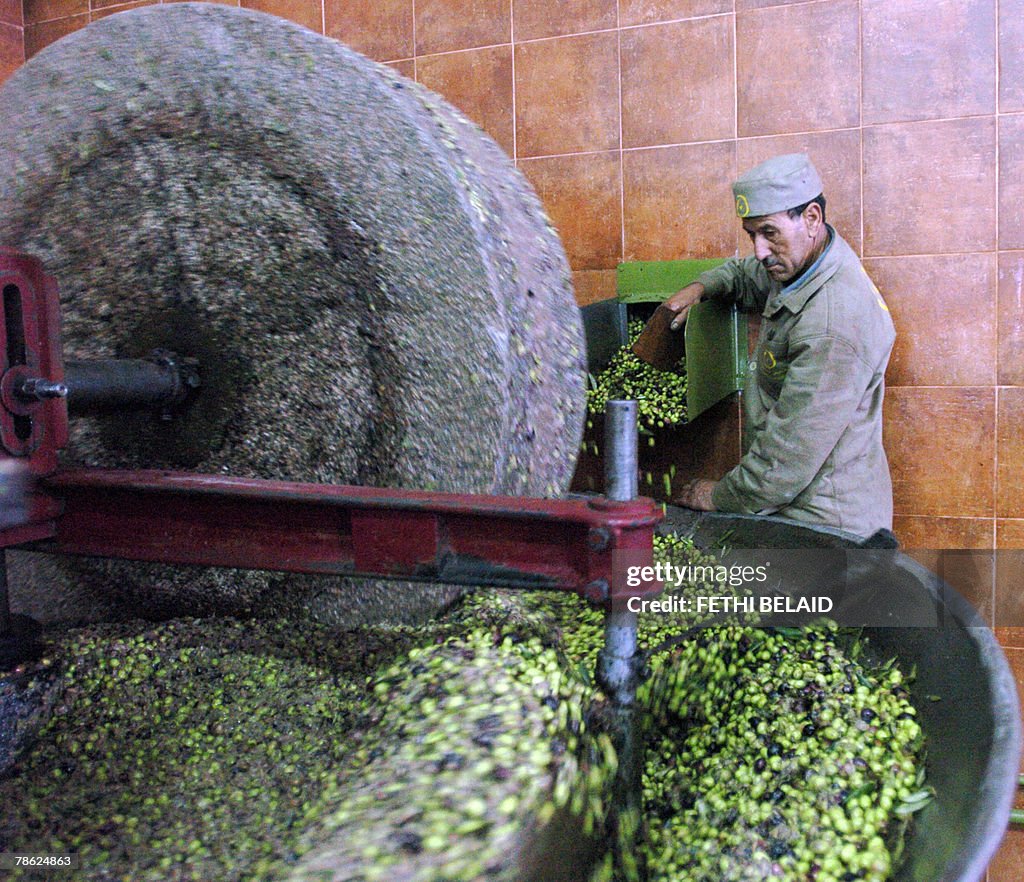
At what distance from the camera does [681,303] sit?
3371mm

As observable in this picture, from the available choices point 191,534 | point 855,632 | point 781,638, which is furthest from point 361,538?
point 855,632

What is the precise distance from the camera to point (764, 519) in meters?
2.55

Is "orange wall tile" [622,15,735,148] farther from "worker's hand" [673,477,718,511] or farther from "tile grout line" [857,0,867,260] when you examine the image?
"worker's hand" [673,477,718,511]

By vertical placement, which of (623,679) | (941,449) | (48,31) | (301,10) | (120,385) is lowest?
(623,679)

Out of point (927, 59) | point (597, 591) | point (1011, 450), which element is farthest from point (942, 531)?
point (597, 591)

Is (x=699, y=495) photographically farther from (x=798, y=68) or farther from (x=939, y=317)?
(x=798, y=68)

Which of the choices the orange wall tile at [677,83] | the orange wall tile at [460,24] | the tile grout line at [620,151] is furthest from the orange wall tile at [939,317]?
the orange wall tile at [460,24]

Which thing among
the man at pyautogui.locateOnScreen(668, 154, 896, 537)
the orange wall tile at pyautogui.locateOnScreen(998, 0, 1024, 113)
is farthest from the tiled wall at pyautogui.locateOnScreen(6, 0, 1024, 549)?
the man at pyautogui.locateOnScreen(668, 154, 896, 537)

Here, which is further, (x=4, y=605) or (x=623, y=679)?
(x=4, y=605)

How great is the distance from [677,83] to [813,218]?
1.00m

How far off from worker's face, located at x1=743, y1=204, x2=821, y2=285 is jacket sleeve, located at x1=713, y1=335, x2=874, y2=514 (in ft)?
1.05

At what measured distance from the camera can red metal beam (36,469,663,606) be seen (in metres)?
1.64

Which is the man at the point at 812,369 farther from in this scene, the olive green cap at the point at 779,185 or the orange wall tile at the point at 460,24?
the orange wall tile at the point at 460,24

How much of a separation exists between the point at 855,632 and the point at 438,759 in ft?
3.84
